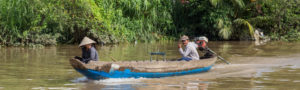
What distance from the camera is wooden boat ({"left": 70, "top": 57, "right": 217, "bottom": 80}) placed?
10656 mm

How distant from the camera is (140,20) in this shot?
83.1 ft

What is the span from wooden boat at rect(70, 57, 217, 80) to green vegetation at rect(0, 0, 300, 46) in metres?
9.64

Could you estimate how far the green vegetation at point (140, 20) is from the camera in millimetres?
20766

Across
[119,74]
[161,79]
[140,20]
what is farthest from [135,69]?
[140,20]

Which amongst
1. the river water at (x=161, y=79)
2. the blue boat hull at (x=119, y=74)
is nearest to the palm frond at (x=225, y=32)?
the river water at (x=161, y=79)

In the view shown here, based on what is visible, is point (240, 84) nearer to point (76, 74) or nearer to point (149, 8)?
point (76, 74)

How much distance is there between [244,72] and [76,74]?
4.48 metres

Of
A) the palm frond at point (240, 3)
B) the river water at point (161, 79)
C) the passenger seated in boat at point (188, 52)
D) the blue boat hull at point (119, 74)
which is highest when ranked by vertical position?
the palm frond at point (240, 3)

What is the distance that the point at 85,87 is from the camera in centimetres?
1021

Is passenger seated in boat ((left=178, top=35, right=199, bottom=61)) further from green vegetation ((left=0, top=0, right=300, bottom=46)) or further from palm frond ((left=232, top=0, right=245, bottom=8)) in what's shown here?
palm frond ((left=232, top=0, right=245, bottom=8))

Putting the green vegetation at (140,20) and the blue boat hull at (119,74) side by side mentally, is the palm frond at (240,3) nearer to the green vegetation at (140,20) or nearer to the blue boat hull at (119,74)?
the green vegetation at (140,20)

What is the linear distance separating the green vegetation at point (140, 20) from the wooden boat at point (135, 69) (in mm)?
9639

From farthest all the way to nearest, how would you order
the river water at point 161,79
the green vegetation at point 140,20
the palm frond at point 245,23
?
1. the palm frond at point 245,23
2. the green vegetation at point 140,20
3. the river water at point 161,79

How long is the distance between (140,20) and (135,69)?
1437cm
